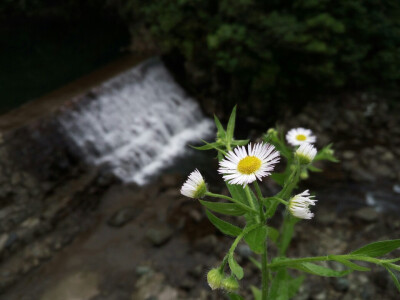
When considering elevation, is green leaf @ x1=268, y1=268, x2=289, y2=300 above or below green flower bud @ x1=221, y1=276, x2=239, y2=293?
below

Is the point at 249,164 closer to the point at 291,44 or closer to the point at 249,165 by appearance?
the point at 249,165

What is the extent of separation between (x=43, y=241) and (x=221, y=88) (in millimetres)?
4824

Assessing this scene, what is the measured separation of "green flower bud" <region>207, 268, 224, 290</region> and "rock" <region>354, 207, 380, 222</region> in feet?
12.8

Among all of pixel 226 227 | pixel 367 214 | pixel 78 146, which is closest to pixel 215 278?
pixel 226 227

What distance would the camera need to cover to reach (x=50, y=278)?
4.20 metres

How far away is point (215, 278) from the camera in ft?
3.92

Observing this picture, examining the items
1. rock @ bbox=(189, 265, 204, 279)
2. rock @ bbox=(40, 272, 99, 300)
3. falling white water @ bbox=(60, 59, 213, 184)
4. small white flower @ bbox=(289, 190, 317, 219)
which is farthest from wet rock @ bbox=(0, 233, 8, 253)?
small white flower @ bbox=(289, 190, 317, 219)

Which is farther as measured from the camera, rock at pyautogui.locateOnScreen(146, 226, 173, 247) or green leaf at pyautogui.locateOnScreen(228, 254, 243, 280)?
rock at pyautogui.locateOnScreen(146, 226, 173, 247)

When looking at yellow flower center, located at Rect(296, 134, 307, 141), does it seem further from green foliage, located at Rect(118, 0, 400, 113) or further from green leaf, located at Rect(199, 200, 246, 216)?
green foliage, located at Rect(118, 0, 400, 113)

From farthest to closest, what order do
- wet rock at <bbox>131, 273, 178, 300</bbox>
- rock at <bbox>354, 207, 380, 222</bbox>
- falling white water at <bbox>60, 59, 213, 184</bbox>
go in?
falling white water at <bbox>60, 59, 213, 184</bbox> → rock at <bbox>354, 207, 380, 222</bbox> → wet rock at <bbox>131, 273, 178, 300</bbox>

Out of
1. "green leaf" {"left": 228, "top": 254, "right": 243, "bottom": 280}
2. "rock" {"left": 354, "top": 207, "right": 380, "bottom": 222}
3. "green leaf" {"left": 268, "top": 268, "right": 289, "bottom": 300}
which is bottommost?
"rock" {"left": 354, "top": 207, "right": 380, "bottom": 222}

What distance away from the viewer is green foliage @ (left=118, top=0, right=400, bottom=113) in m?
5.84

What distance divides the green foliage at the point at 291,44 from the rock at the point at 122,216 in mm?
3384

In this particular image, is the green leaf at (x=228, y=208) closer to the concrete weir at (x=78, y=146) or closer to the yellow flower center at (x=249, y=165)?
the yellow flower center at (x=249, y=165)
